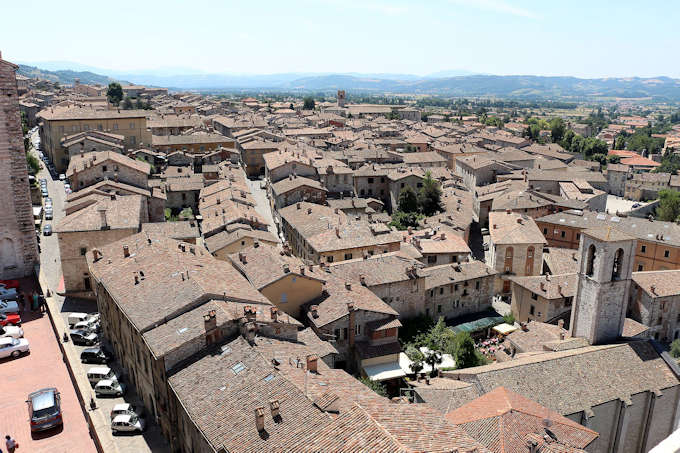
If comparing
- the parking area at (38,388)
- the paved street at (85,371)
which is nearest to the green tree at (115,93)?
the paved street at (85,371)

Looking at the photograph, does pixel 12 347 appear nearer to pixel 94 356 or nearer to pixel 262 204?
pixel 94 356

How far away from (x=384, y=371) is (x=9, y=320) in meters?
22.1

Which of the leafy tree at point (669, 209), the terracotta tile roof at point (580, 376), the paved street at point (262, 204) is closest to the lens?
→ the terracotta tile roof at point (580, 376)

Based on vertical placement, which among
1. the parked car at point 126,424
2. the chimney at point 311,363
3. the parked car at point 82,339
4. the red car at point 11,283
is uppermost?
the chimney at point 311,363

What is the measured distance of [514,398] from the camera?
24.7 meters

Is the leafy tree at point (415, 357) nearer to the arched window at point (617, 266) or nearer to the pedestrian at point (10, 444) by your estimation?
the arched window at point (617, 266)

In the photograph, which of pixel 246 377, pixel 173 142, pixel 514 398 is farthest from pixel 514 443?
pixel 173 142

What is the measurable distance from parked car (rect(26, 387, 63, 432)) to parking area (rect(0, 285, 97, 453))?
1.24 ft

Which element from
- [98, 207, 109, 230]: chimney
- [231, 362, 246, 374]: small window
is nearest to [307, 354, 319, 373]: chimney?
[231, 362, 246, 374]: small window

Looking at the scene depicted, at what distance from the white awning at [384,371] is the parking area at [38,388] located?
Answer: 16.4 m

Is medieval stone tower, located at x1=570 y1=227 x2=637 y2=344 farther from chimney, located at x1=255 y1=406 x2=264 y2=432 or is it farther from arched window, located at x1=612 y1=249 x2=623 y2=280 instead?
chimney, located at x1=255 y1=406 x2=264 y2=432

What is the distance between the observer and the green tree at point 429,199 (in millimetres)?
71312

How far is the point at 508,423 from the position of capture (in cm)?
2241

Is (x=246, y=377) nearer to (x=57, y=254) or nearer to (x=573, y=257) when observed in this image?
(x=57, y=254)
